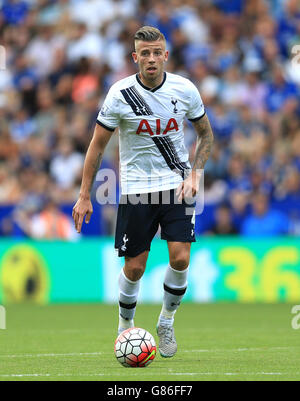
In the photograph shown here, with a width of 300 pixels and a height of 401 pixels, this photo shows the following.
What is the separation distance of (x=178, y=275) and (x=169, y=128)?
4.29 feet

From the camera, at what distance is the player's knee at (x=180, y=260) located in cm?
828

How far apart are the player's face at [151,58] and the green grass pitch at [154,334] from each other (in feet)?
8.14

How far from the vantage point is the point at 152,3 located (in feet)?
68.1

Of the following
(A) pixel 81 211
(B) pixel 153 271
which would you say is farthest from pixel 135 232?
(B) pixel 153 271

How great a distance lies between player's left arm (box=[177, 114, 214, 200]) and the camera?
8.06m

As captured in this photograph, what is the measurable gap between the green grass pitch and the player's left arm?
1.44m

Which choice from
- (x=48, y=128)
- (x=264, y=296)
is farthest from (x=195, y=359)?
(x=48, y=128)

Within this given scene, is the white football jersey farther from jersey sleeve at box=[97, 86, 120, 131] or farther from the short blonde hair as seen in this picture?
the short blonde hair

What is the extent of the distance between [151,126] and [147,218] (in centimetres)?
81

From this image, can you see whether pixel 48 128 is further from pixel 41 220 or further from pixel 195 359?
pixel 195 359

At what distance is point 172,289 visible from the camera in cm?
852
